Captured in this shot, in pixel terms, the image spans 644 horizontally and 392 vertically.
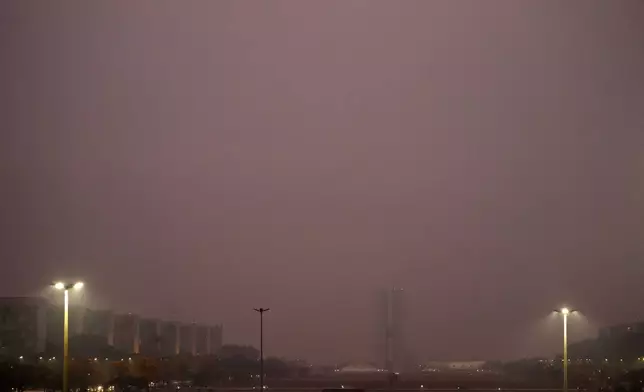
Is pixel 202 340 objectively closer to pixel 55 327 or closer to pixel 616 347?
pixel 55 327

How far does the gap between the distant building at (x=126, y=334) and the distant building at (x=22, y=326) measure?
360 inches

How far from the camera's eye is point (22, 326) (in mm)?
45750

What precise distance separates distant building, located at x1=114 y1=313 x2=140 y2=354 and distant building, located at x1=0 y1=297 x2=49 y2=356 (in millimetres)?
9151

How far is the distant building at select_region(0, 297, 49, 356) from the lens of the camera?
140ft

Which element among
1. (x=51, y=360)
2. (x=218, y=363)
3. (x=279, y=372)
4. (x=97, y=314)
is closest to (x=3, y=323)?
(x=51, y=360)

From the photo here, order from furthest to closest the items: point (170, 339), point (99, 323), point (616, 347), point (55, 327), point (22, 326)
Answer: point (170, 339) < point (99, 323) < point (616, 347) < point (55, 327) < point (22, 326)

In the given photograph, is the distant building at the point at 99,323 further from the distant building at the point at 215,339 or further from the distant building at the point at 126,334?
the distant building at the point at 215,339

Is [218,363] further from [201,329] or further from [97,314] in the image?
[97,314]

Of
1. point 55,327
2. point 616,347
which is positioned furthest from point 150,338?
point 616,347

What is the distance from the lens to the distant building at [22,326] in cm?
4269

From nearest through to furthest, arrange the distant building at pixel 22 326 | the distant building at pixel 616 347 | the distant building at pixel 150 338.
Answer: the distant building at pixel 22 326 < the distant building at pixel 616 347 < the distant building at pixel 150 338

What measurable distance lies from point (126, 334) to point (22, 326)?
14.8 m

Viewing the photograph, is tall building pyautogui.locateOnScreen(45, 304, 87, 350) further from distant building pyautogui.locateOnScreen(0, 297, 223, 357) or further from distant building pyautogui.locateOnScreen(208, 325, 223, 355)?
distant building pyautogui.locateOnScreen(208, 325, 223, 355)

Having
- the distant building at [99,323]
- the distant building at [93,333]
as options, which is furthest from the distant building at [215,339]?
the distant building at [99,323]
